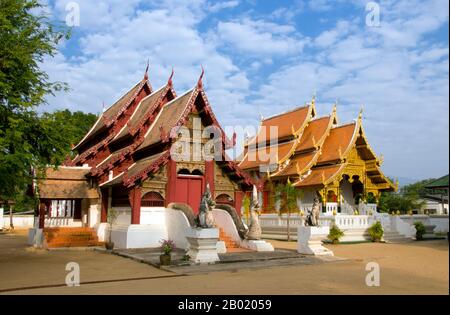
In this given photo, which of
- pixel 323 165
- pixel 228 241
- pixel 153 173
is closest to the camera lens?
pixel 228 241

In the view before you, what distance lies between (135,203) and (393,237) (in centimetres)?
1475

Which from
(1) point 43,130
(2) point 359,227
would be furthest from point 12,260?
(2) point 359,227

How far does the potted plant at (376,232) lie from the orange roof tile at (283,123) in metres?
8.75

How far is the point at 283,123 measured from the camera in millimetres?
30656

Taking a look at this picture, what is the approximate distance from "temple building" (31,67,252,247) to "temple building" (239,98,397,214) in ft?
25.3

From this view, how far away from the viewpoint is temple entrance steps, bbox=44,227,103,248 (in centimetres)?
1748

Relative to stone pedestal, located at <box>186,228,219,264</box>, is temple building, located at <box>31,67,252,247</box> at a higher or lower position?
higher

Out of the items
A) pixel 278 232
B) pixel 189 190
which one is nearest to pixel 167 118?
pixel 189 190

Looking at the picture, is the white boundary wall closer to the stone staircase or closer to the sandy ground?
the sandy ground

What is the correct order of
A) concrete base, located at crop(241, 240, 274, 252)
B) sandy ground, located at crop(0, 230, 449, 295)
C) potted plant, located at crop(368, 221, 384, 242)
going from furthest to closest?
potted plant, located at crop(368, 221, 384, 242)
concrete base, located at crop(241, 240, 274, 252)
sandy ground, located at crop(0, 230, 449, 295)

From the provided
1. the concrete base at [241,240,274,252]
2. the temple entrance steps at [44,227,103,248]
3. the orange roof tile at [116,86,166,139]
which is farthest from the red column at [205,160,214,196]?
the temple entrance steps at [44,227,103,248]

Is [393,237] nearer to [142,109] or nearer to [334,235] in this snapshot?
[334,235]

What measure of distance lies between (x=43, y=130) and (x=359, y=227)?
16397 millimetres
